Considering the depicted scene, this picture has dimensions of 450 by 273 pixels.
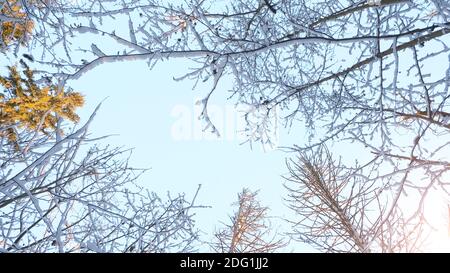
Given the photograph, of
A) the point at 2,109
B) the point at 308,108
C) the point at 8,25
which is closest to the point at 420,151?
the point at 308,108

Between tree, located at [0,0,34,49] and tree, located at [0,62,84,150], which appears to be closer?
tree, located at [0,0,34,49]

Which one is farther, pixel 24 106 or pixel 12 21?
pixel 24 106

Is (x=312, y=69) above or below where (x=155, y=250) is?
above

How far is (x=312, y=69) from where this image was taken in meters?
5.30

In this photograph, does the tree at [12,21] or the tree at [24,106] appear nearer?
the tree at [12,21]
